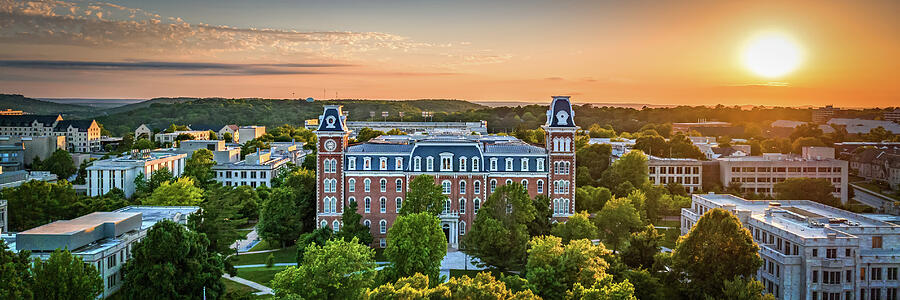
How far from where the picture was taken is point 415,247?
52.0 m

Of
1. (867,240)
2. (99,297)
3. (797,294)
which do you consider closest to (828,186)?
(867,240)

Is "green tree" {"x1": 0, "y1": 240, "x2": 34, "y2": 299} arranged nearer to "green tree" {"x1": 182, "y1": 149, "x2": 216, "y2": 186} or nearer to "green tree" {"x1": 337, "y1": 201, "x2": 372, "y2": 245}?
"green tree" {"x1": 337, "y1": 201, "x2": 372, "y2": 245}

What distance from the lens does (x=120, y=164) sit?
9512cm

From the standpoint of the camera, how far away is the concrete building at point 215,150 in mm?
118656

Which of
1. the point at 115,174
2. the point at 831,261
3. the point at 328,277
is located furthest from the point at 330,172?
the point at 831,261

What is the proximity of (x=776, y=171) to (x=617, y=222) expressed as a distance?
48.2 metres

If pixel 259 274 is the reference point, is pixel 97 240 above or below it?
above

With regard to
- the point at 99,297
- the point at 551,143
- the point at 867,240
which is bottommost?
the point at 99,297

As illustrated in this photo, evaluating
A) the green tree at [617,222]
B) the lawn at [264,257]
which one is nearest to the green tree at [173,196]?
the lawn at [264,257]

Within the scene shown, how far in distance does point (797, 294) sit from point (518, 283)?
867 inches

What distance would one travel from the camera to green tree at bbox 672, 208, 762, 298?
45219 mm

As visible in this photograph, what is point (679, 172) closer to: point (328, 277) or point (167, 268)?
point (328, 277)

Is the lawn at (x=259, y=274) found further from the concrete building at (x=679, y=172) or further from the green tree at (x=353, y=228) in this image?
the concrete building at (x=679, y=172)

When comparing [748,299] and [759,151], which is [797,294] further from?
[759,151]
